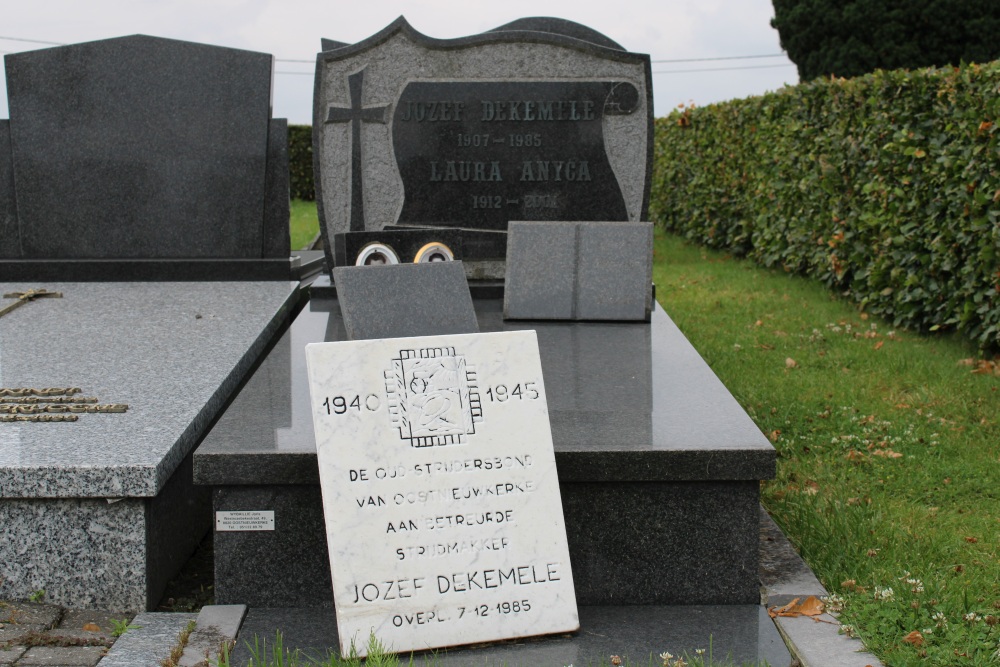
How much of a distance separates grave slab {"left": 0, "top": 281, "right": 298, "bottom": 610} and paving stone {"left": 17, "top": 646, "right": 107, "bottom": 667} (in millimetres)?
254

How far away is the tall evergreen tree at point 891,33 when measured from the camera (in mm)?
17297

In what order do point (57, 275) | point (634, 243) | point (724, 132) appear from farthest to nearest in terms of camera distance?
point (724, 132)
point (57, 275)
point (634, 243)

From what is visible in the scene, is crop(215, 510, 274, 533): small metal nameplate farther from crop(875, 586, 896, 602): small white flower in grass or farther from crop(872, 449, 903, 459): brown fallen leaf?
crop(872, 449, 903, 459): brown fallen leaf

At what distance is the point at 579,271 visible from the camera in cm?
502

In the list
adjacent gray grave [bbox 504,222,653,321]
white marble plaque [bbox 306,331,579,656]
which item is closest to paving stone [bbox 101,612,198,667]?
white marble plaque [bbox 306,331,579,656]

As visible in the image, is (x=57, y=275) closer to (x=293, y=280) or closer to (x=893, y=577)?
(x=293, y=280)

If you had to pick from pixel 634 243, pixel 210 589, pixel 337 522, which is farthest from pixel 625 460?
pixel 634 243

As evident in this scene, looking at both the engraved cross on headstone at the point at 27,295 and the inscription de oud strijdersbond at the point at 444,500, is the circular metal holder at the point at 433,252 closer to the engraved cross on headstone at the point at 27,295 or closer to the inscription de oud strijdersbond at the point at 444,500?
the engraved cross on headstone at the point at 27,295

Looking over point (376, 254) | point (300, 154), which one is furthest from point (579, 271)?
point (300, 154)

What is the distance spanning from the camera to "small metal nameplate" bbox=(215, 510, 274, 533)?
2.82 m

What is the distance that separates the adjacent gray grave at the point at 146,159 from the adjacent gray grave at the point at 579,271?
188 centimetres

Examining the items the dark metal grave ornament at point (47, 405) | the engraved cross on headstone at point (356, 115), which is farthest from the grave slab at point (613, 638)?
the engraved cross on headstone at point (356, 115)

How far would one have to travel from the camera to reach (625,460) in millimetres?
2828

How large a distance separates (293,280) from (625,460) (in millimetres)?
3983
